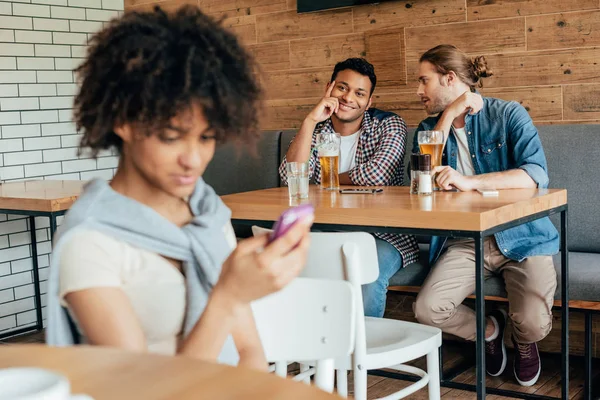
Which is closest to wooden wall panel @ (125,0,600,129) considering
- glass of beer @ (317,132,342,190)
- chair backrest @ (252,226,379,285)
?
glass of beer @ (317,132,342,190)

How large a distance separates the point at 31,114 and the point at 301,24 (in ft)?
5.09

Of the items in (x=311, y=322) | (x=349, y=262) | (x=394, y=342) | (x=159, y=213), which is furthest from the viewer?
(x=394, y=342)

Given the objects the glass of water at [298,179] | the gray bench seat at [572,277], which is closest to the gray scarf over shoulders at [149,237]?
the glass of water at [298,179]

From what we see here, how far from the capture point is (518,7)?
12.2 feet

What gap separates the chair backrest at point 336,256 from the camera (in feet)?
7.48

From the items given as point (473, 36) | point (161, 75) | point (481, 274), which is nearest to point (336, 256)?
point (481, 274)

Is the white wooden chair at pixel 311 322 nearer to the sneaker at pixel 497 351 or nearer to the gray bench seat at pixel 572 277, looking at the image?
the gray bench seat at pixel 572 277

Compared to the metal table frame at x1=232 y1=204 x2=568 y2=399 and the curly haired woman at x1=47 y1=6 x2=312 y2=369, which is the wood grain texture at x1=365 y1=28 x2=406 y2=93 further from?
the curly haired woman at x1=47 y1=6 x2=312 y2=369

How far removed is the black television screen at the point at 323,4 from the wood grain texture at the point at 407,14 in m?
0.03

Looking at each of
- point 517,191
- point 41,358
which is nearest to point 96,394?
point 41,358

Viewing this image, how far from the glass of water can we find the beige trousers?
646 millimetres

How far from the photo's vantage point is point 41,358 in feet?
3.29

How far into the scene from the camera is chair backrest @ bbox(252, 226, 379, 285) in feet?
7.48

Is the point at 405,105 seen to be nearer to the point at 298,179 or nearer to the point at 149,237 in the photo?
the point at 298,179
